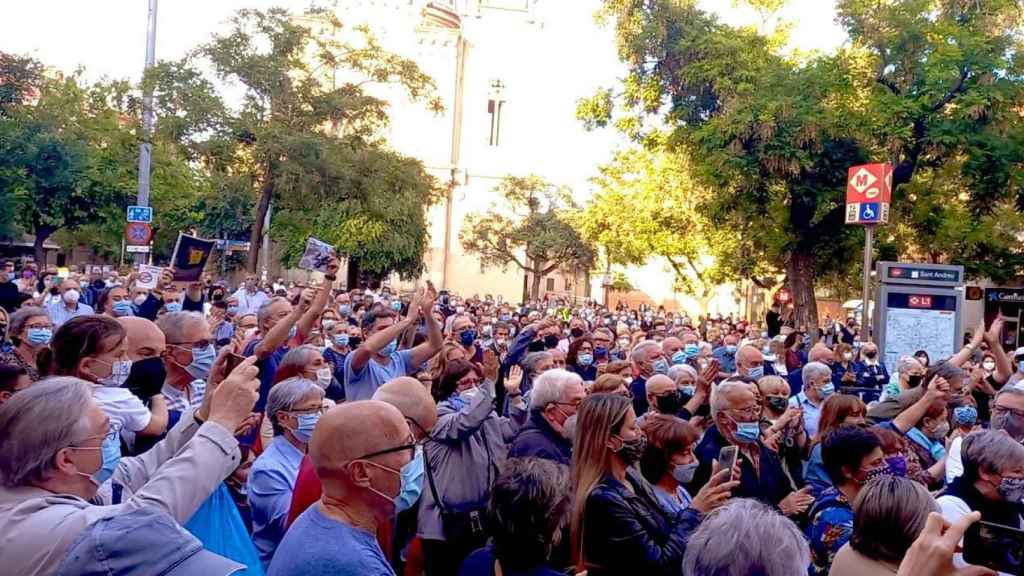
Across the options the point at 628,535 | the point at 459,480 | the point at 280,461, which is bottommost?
the point at 459,480

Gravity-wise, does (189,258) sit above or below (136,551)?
above

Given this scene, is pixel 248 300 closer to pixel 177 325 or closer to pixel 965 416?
pixel 177 325

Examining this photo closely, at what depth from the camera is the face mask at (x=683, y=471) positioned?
4.71 m

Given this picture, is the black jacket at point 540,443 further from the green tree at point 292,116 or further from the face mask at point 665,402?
the green tree at point 292,116

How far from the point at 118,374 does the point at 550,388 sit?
2179 millimetres

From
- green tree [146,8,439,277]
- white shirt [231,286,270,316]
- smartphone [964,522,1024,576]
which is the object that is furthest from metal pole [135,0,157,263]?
smartphone [964,522,1024,576]

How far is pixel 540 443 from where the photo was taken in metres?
5.30

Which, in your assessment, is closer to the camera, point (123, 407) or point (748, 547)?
point (748, 547)

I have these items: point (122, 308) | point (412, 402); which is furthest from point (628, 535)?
point (122, 308)

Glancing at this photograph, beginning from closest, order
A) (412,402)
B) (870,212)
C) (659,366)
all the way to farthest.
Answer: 1. (412,402)
2. (659,366)
3. (870,212)

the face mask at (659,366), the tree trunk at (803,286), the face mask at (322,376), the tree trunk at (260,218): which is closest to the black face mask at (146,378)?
the face mask at (322,376)

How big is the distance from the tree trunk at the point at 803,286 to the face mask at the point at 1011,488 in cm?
2049

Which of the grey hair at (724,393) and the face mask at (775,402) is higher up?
the grey hair at (724,393)

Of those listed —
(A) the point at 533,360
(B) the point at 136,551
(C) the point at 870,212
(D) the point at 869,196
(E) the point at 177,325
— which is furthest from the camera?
(D) the point at 869,196
